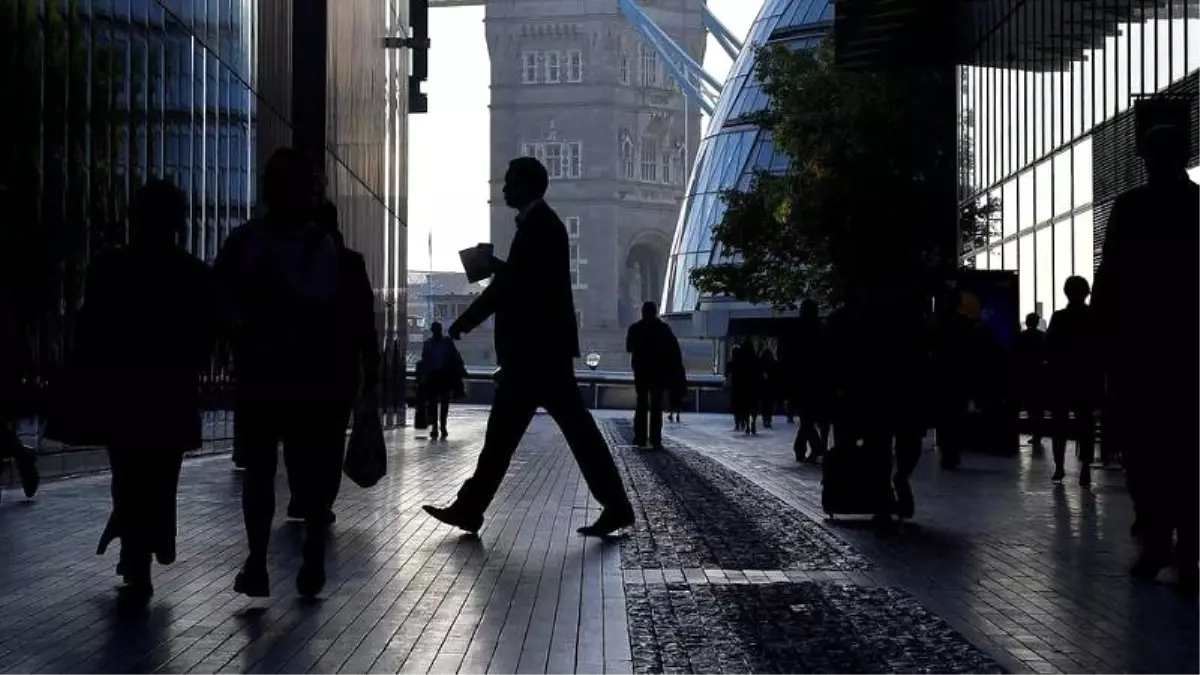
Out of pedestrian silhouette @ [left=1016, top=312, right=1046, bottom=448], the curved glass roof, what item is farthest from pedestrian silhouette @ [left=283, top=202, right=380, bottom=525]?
the curved glass roof

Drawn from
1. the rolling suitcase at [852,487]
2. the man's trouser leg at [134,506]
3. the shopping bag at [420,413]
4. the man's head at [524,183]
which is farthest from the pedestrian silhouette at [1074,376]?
the shopping bag at [420,413]

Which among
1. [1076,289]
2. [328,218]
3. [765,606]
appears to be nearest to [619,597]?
[765,606]

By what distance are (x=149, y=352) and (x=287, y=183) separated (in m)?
0.93

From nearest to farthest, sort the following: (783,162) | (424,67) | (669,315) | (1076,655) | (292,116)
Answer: (1076,655)
(292,116)
(424,67)
(783,162)
(669,315)

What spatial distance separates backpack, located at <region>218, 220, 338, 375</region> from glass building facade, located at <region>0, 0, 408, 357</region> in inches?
310

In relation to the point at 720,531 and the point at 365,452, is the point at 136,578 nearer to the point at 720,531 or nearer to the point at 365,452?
the point at 365,452

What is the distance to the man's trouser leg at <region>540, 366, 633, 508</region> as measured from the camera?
11469 mm

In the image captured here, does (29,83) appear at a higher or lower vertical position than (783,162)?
lower

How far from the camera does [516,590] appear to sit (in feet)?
29.5

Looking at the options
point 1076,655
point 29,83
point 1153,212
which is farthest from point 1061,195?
point 1076,655

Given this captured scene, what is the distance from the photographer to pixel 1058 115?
33344 mm

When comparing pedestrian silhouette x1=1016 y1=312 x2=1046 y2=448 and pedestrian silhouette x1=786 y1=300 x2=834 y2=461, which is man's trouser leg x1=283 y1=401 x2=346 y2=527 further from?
pedestrian silhouette x1=1016 y1=312 x2=1046 y2=448

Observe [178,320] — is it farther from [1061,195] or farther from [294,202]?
[1061,195]

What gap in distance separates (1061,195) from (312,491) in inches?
1008
